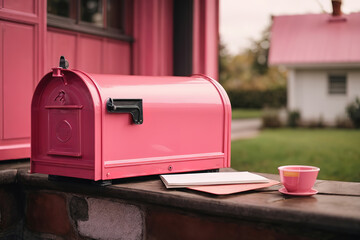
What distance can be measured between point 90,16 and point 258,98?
2169 centimetres

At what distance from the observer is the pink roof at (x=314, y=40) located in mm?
14031

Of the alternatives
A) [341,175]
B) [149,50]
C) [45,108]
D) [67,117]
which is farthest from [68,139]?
[341,175]

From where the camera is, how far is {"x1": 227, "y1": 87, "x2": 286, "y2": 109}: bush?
2239cm

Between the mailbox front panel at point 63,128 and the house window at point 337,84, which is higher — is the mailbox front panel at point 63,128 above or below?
below

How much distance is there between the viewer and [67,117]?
1.78m

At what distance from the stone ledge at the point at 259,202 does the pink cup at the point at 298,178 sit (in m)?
0.04

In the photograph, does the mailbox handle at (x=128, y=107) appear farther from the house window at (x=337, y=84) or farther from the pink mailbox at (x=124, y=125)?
the house window at (x=337, y=84)

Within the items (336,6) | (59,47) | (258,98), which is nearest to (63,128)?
(59,47)

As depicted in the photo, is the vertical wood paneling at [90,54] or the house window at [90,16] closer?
the house window at [90,16]

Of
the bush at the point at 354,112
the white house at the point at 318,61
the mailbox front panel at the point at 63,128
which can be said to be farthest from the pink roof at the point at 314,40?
the mailbox front panel at the point at 63,128

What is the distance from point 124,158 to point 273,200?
629mm

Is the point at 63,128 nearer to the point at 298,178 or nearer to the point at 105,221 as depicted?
the point at 105,221

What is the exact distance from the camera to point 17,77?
2.36m

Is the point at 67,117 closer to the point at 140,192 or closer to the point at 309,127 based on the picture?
the point at 140,192
